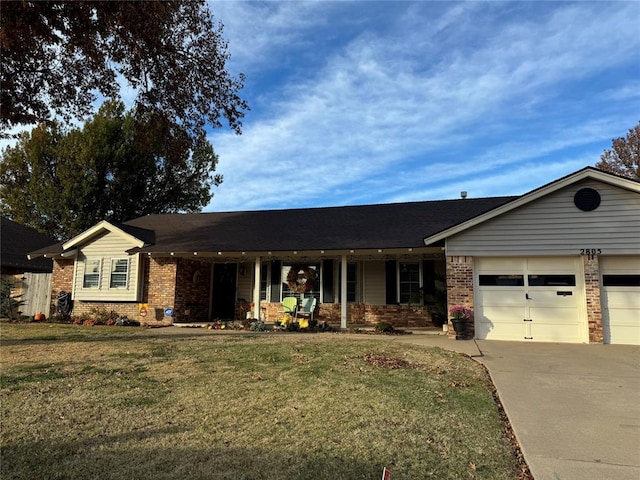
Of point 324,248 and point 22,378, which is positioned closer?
point 22,378

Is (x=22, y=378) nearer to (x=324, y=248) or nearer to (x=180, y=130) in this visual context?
(x=180, y=130)

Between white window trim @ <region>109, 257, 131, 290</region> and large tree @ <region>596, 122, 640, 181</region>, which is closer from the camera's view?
white window trim @ <region>109, 257, 131, 290</region>

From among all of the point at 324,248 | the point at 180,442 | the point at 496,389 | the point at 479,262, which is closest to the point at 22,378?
the point at 180,442

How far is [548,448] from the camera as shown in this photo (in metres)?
4.06

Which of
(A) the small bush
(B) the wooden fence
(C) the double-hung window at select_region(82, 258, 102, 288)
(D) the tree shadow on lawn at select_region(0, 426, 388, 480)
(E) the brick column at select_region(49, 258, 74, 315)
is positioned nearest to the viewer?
(D) the tree shadow on lawn at select_region(0, 426, 388, 480)

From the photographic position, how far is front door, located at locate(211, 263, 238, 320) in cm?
Result: 1695

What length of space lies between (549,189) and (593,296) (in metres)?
2.84

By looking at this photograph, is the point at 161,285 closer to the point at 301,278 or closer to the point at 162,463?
the point at 301,278

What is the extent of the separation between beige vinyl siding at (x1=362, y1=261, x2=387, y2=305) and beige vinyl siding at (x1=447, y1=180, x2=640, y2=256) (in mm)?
3854

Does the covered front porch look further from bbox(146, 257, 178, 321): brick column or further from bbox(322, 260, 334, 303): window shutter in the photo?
bbox(146, 257, 178, 321): brick column

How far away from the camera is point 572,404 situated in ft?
17.9

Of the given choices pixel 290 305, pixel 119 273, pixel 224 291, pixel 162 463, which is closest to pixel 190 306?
pixel 224 291

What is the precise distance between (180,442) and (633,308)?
1094 cm

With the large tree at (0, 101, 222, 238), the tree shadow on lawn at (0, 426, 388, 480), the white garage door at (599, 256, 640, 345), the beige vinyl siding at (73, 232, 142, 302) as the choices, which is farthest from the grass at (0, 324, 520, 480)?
the large tree at (0, 101, 222, 238)
